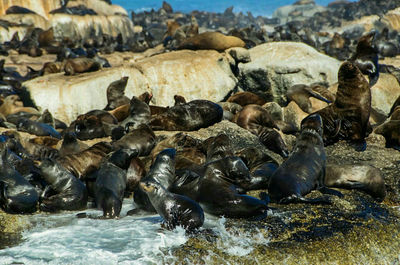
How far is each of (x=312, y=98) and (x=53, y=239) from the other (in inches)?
286

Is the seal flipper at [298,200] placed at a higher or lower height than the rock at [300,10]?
lower

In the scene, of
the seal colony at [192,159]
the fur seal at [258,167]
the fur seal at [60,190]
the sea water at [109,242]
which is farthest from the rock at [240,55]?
the sea water at [109,242]

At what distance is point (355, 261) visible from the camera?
4.63m

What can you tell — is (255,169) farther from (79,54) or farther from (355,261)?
(79,54)

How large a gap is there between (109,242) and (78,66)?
960 centimetres

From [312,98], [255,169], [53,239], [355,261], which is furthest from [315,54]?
[53,239]

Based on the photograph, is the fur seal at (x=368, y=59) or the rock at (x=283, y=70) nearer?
the fur seal at (x=368, y=59)

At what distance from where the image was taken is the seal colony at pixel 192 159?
5391 millimetres

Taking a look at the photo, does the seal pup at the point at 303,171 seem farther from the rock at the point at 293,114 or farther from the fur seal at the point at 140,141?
the rock at the point at 293,114

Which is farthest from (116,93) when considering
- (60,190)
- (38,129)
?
(60,190)

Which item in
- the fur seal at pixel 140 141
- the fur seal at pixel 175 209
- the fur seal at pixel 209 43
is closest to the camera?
the fur seal at pixel 175 209

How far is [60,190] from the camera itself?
5.90 m

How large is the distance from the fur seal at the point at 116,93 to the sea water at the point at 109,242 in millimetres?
6548

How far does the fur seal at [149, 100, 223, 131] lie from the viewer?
29.6 feet
